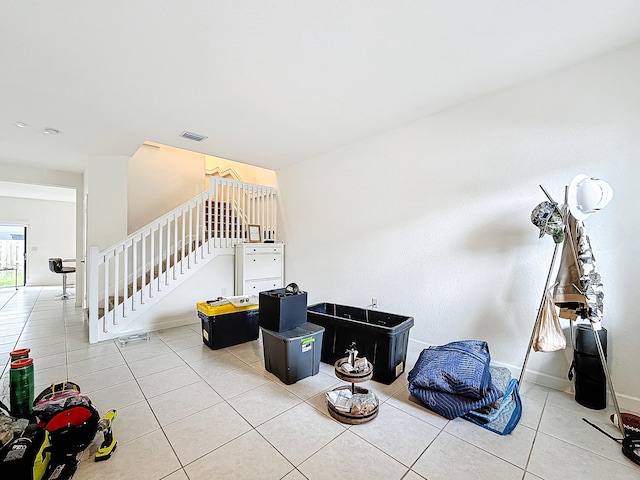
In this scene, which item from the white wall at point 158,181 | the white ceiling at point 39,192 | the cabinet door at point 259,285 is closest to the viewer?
the cabinet door at point 259,285

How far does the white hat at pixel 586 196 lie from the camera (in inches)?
70.6

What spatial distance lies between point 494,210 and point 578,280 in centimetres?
86

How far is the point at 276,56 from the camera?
81.0 inches

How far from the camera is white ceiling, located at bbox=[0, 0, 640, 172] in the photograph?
166 cm

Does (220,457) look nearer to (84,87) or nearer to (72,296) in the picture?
(84,87)

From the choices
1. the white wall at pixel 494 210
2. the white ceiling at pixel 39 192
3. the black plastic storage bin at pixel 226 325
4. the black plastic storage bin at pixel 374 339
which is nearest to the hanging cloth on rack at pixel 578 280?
the white wall at pixel 494 210

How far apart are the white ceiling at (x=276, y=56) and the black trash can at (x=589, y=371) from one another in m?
2.14

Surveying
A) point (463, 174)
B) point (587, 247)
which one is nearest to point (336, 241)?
point (463, 174)

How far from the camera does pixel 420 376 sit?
2062 mm

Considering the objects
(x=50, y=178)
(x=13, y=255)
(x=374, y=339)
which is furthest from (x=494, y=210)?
(x=13, y=255)

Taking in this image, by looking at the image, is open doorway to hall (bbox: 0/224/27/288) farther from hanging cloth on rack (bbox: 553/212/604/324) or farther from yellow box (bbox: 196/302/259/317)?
hanging cloth on rack (bbox: 553/212/604/324)

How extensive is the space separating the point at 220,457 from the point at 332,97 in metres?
2.94

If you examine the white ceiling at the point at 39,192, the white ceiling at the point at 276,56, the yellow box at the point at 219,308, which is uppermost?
the white ceiling at the point at 39,192

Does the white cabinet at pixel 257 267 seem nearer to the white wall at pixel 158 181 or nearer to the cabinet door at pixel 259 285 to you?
the cabinet door at pixel 259 285
